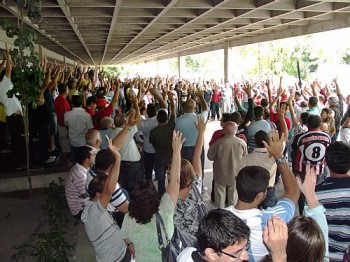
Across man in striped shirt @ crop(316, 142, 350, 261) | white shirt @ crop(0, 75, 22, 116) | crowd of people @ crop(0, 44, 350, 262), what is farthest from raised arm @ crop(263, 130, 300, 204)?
white shirt @ crop(0, 75, 22, 116)

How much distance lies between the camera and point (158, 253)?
2.83m

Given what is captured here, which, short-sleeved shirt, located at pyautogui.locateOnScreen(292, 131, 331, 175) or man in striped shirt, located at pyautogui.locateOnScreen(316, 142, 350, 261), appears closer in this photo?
man in striped shirt, located at pyautogui.locateOnScreen(316, 142, 350, 261)

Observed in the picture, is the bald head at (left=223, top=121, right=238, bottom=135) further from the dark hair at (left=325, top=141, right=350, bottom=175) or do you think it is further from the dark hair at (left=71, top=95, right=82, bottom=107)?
the dark hair at (left=71, top=95, right=82, bottom=107)

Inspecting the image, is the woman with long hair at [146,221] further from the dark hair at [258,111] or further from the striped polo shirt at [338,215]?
the dark hair at [258,111]

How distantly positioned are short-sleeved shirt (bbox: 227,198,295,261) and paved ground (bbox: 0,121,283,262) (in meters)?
2.75

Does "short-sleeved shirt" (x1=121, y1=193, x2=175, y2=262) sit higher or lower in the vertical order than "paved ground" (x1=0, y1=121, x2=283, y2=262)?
higher

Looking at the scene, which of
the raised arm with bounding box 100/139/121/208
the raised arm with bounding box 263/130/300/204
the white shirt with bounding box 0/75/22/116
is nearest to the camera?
the raised arm with bounding box 263/130/300/204

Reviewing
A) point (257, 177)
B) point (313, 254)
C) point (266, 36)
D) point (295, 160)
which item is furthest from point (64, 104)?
point (266, 36)

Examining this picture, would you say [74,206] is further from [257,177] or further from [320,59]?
[320,59]

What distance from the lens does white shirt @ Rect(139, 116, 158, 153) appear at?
7.27 m

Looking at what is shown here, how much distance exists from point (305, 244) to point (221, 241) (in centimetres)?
45

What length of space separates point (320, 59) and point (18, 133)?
37.3m

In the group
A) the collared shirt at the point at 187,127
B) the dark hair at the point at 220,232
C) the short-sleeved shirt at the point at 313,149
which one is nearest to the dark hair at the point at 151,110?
the collared shirt at the point at 187,127

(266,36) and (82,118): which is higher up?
(266,36)
